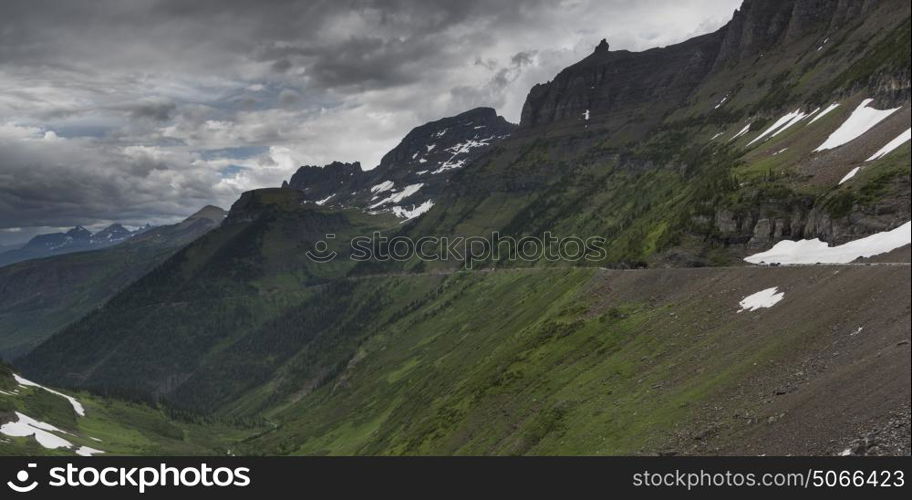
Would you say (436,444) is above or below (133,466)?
below

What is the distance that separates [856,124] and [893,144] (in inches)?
1362

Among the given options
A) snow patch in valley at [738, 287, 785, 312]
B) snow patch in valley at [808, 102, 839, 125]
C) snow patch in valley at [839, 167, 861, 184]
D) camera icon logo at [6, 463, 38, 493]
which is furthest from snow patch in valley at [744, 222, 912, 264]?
camera icon logo at [6, 463, 38, 493]

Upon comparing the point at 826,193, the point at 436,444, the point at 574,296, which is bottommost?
the point at 436,444

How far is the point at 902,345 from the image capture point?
2269 inches

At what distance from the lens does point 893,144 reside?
339 ft

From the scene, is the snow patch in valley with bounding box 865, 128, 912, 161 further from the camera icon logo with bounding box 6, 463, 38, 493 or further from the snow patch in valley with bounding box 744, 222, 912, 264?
the camera icon logo with bounding box 6, 463, 38, 493

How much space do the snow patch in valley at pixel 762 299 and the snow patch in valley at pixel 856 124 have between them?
2199 inches

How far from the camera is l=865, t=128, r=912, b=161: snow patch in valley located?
101 m

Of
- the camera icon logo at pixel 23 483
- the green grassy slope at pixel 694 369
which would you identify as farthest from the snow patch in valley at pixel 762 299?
the camera icon logo at pixel 23 483

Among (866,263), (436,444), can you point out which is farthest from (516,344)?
(866,263)

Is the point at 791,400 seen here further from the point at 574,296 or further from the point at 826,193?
the point at 574,296

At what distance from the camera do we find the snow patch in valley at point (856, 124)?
126 meters

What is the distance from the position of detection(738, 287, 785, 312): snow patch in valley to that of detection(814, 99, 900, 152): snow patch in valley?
183 ft

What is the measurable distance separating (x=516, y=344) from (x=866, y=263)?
345 ft
